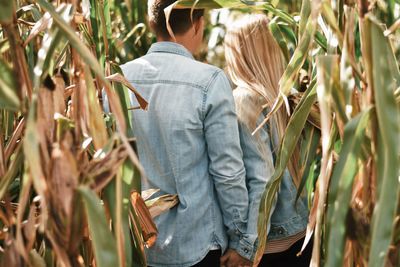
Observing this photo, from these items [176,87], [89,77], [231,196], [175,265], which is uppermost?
[89,77]

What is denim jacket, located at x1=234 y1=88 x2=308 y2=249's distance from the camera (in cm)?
151

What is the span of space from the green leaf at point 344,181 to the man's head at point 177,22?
0.70 meters

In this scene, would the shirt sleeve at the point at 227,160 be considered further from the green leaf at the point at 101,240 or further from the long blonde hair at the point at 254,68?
the green leaf at the point at 101,240

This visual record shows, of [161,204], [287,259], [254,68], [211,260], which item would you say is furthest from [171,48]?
[287,259]

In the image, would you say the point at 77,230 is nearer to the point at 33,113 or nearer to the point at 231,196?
the point at 33,113

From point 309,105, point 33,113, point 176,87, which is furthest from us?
point 176,87

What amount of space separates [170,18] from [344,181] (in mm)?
746

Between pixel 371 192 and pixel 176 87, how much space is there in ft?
2.04

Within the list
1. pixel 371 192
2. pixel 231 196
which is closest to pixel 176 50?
pixel 231 196

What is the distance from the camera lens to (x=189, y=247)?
1407mm

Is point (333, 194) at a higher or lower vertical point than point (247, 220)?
higher

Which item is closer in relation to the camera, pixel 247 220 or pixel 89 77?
pixel 89 77

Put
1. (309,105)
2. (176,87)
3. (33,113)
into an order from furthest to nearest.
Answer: (176,87)
(309,105)
(33,113)

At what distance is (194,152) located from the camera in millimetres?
1405
